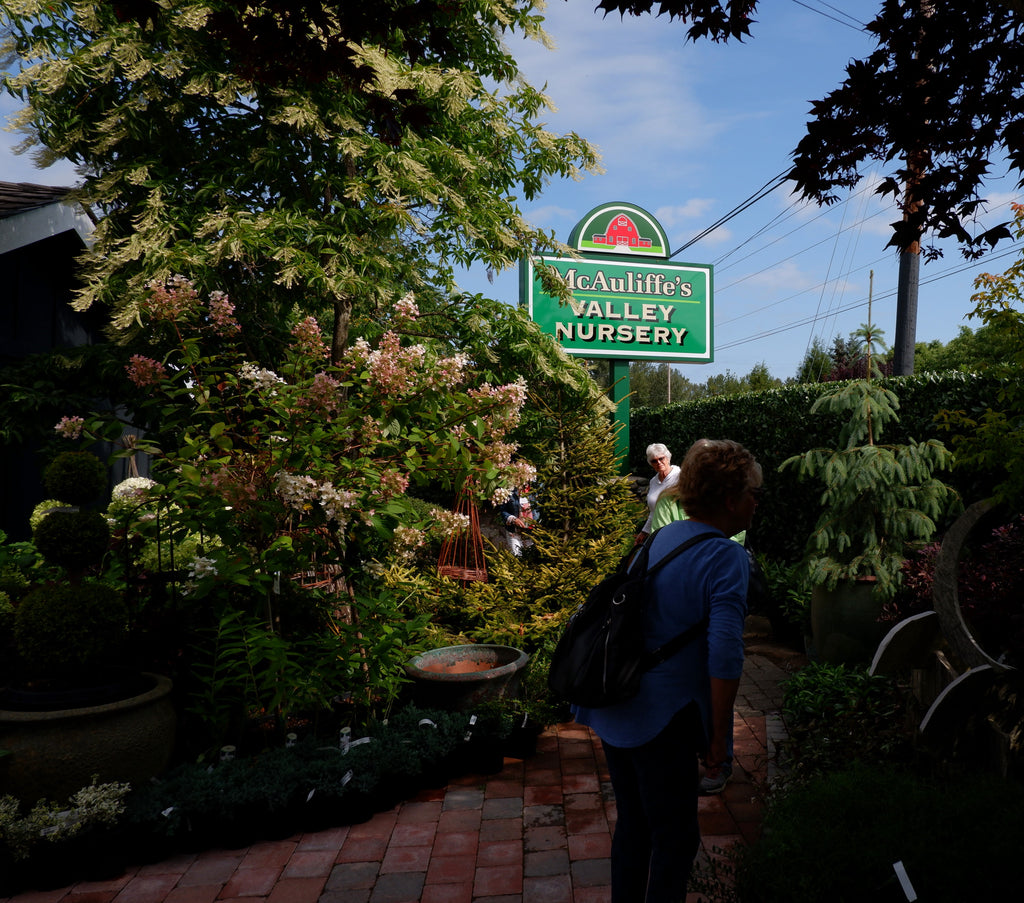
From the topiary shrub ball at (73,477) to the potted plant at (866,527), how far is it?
526 centimetres

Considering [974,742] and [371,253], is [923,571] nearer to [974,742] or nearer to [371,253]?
[974,742]

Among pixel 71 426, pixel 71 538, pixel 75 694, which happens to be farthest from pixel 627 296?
pixel 75 694

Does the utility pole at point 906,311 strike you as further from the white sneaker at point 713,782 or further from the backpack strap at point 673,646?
the backpack strap at point 673,646

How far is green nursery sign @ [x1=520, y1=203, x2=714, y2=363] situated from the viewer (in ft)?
36.8

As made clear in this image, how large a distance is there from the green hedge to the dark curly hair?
392 centimetres

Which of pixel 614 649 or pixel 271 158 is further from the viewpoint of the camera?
pixel 271 158

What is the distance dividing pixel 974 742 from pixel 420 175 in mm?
6085

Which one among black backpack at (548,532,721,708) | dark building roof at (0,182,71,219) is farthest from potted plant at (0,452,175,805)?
dark building roof at (0,182,71,219)

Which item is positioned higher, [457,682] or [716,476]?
[716,476]

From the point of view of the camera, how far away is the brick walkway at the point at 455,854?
2.98 meters

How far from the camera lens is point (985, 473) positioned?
636 cm

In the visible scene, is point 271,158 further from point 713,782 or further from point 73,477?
point 713,782

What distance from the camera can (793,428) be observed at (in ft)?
29.1

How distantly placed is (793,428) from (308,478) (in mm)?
7081
